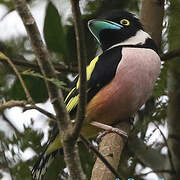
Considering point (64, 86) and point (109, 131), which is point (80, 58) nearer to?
point (109, 131)

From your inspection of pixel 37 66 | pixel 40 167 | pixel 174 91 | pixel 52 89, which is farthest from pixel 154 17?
pixel 52 89

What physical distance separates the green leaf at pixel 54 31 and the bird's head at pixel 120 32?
25 centimetres

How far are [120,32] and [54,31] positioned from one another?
0.43m

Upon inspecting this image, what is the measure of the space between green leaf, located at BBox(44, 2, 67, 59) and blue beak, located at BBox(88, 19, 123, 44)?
26 centimetres

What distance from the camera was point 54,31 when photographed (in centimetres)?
319

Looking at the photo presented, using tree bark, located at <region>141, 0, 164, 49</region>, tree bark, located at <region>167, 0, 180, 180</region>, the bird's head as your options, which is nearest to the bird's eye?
the bird's head

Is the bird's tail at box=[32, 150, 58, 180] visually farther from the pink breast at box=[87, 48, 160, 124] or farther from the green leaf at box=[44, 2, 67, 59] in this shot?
the green leaf at box=[44, 2, 67, 59]

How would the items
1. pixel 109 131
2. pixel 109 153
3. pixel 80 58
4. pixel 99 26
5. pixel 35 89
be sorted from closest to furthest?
1. pixel 80 58
2. pixel 109 153
3. pixel 109 131
4. pixel 99 26
5. pixel 35 89

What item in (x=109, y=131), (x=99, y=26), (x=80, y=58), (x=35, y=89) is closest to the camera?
(x=80, y=58)

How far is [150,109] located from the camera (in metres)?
3.46

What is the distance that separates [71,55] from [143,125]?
2.37ft

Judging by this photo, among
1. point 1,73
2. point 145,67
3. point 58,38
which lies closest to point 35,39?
point 145,67

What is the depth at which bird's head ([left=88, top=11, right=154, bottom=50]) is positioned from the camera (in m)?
3.07

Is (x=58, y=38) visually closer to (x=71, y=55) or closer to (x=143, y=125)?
(x=71, y=55)
